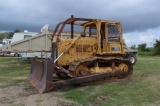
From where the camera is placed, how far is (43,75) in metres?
9.82

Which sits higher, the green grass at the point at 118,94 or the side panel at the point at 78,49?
the side panel at the point at 78,49

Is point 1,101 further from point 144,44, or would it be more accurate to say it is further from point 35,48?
point 144,44

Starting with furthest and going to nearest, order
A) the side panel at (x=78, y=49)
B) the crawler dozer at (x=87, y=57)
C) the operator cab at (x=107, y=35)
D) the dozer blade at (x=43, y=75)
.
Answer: the operator cab at (x=107, y=35) → the side panel at (x=78, y=49) → the crawler dozer at (x=87, y=57) → the dozer blade at (x=43, y=75)

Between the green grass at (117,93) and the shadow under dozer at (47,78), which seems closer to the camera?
the green grass at (117,93)

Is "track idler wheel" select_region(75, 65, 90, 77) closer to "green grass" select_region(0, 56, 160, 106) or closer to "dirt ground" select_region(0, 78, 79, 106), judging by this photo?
"green grass" select_region(0, 56, 160, 106)

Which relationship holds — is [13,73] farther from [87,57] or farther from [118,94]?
[118,94]

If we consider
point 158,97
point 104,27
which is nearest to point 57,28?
point 104,27

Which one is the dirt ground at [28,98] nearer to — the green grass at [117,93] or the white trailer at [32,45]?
the green grass at [117,93]

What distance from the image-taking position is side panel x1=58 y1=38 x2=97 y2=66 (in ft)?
34.9

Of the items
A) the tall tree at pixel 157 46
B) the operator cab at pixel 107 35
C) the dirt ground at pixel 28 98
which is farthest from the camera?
the tall tree at pixel 157 46

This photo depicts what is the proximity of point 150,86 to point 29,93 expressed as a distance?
13.8ft

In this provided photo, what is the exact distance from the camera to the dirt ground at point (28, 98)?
7.91 meters

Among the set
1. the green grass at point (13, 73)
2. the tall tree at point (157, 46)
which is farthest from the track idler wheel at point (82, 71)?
the tall tree at point (157, 46)

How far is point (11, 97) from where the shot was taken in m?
8.77
